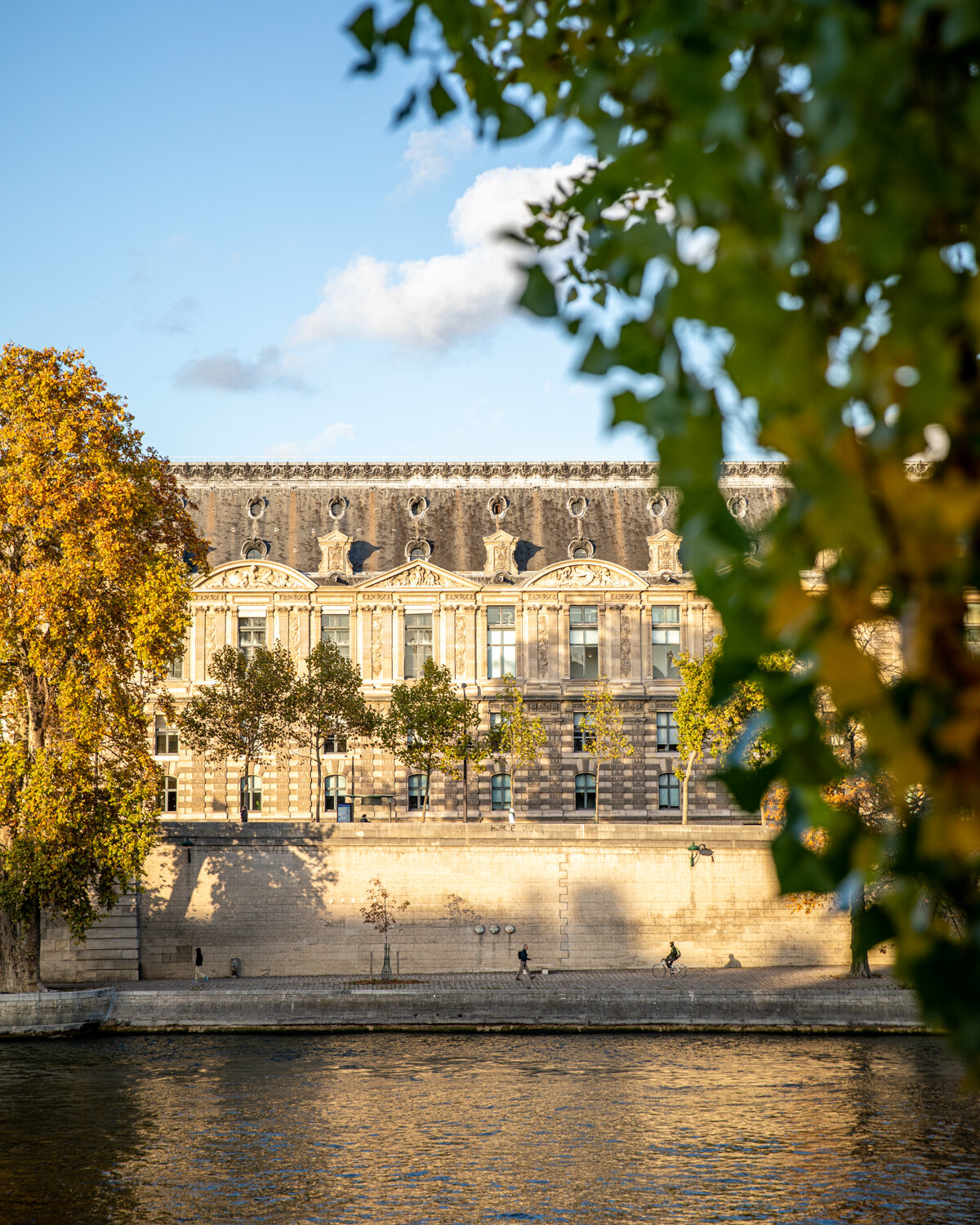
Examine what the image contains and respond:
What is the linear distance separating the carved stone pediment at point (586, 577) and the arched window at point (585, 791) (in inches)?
289

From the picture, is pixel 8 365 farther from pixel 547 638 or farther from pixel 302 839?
pixel 547 638

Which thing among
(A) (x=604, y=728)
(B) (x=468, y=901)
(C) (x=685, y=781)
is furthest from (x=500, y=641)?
(B) (x=468, y=901)

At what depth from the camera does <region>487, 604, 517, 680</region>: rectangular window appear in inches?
1933

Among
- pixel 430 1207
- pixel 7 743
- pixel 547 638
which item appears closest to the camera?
pixel 430 1207

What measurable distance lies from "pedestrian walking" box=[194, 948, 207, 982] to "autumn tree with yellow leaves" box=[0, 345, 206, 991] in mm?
6251

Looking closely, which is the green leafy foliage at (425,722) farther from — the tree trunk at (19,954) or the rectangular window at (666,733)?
the tree trunk at (19,954)

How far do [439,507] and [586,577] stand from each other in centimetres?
729

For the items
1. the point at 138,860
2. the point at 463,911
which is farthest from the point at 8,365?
the point at 463,911

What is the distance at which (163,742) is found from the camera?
48281 millimetres

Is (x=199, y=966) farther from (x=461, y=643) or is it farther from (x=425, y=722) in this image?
(x=461, y=643)

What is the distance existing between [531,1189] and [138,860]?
51.0ft

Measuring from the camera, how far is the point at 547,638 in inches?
1925

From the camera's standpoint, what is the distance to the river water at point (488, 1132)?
18219 mm

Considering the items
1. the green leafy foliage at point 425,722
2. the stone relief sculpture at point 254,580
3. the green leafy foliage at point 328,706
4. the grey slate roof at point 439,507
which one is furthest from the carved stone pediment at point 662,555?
the stone relief sculpture at point 254,580
